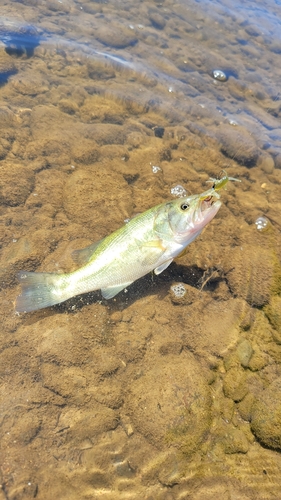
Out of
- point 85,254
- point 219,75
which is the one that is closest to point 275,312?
point 85,254

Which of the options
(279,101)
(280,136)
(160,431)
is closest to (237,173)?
(280,136)

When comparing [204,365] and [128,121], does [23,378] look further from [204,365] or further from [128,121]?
[128,121]

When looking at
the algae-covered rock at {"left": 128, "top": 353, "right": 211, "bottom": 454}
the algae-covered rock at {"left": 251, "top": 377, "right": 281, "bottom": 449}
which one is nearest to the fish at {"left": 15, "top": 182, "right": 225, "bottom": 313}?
the algae-covered rock at {"left": 128, "top": 353, "right": 211, "bottom": 454}

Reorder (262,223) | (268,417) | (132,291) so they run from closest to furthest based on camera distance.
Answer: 1. (268,417)
2. (132,291)
3. (262,223)

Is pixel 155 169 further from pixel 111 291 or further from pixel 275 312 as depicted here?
pixel 275 312

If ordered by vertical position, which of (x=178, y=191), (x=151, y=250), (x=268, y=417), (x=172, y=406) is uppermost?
(x=151, y=250)

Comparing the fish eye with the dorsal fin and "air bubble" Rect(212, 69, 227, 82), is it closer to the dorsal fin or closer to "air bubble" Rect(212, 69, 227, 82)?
the dorsal fin
